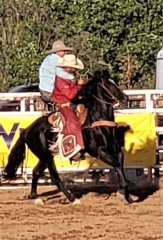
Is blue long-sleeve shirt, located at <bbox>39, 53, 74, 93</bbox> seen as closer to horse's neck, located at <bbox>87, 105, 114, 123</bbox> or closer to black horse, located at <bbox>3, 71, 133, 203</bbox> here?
black horse, located at <bbox>3, 71, 133, 203</bbox>

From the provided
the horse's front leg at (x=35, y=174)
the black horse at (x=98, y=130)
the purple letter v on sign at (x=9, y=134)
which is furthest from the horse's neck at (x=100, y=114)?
the purple letter v on sign at (x=9, y=134)

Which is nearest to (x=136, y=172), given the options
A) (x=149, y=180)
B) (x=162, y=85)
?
(x=149, y=180)

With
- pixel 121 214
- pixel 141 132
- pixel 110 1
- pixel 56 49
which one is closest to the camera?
pixel 121 214

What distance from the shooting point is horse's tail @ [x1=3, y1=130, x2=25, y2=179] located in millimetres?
11711

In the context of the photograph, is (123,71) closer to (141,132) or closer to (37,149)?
(141,132)

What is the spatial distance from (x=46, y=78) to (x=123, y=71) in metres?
A: 16.2

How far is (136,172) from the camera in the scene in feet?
45.3

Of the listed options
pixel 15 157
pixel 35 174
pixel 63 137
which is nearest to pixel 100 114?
pixel 63 137

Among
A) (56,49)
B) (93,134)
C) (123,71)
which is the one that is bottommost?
(123,71)

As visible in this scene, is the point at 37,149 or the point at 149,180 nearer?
the point at 37,149

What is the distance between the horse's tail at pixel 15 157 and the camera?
11.7 m

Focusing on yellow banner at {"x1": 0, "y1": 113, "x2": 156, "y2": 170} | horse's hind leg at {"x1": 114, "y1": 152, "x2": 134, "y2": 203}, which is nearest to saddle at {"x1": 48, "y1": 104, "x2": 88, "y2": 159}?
horse's hind leg at {"x1": 114, "y1": 152, "x2": 134, "y2": 203}

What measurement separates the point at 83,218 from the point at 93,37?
18.1 metres

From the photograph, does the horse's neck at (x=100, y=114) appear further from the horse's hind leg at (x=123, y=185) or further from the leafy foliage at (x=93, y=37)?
the leafy foliage at (x=93, y=37)
